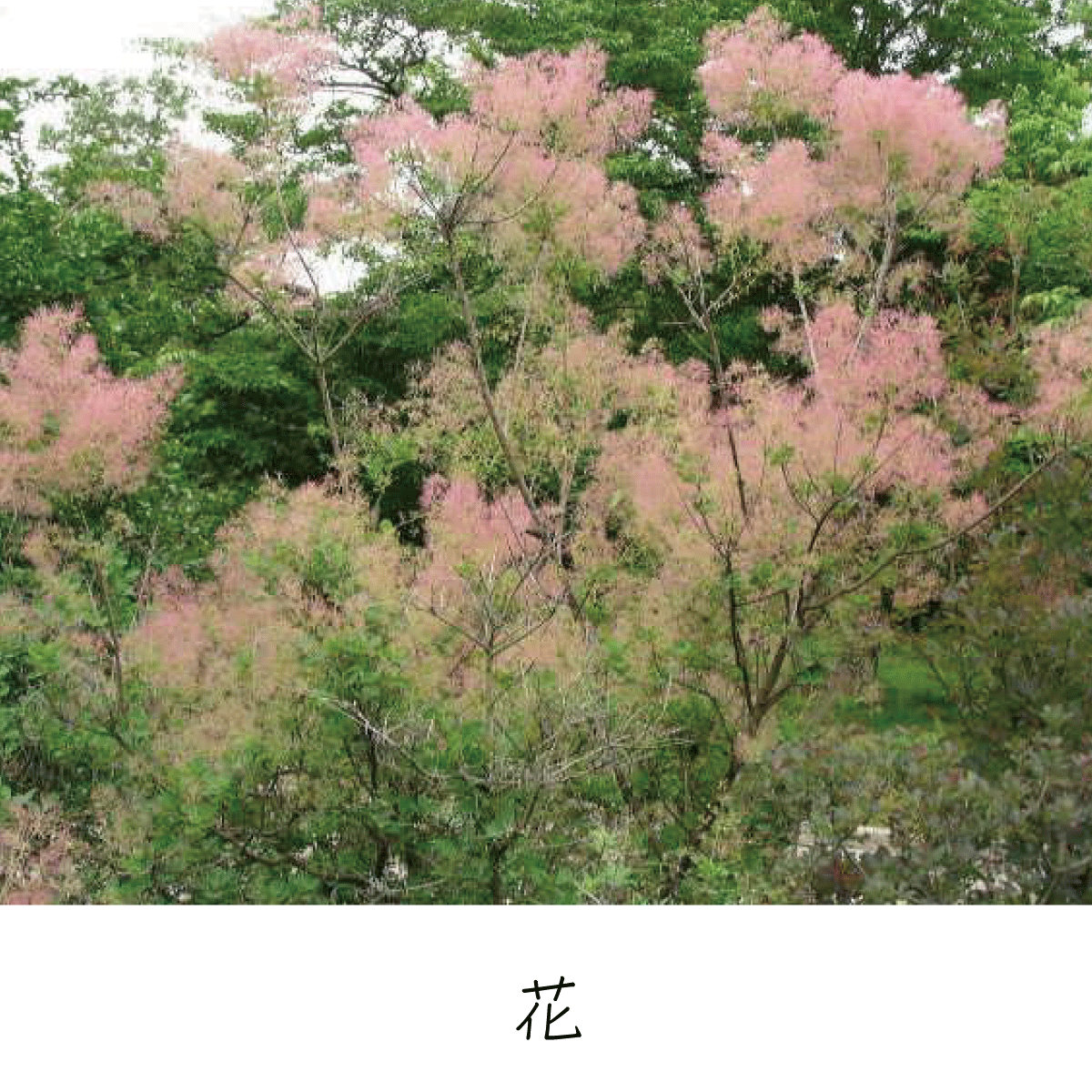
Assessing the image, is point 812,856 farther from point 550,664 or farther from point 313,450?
point 313,450

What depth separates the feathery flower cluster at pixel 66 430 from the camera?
5113 millimetres

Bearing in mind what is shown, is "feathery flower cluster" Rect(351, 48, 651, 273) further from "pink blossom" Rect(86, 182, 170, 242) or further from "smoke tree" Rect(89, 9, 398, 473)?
"pink blossom" Rect(86, 182, 170, 242)

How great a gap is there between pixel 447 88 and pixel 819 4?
513 cm

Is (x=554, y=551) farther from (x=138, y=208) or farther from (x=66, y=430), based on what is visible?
(x=138, y=208)

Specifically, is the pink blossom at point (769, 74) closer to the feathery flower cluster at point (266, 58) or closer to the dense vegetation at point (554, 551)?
the dense vegetation at point (554, 551)

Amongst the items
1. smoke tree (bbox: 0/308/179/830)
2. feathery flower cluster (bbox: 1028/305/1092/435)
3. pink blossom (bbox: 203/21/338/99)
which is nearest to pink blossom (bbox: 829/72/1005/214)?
feathery flower cluster (bbox: 1028/305/1092/435)

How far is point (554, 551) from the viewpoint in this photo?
Result: 5840mm

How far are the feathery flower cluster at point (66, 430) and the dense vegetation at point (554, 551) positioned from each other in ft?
0.07

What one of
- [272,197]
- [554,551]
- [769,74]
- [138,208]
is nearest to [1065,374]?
[769,74]

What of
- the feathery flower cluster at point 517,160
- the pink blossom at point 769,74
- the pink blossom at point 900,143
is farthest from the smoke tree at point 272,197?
the pink blossom at point 900,143

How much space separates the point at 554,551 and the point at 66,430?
2.02 metres

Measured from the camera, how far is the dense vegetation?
→ 11.9ft

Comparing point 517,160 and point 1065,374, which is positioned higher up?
point 517,160

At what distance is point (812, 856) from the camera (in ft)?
10.6
